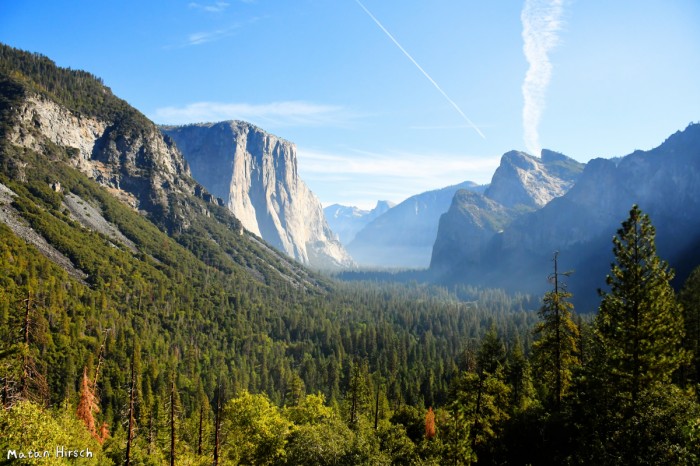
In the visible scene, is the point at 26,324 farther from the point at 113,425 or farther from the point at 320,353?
the point at 320,353

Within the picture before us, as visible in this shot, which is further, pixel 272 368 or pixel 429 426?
pixel 272 368

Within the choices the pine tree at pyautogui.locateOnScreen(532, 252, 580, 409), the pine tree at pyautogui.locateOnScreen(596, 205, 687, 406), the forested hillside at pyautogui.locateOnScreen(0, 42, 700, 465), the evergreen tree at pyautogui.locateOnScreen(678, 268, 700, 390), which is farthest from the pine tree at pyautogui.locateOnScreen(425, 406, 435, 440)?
the pine tree at pyautogui.locateOnScreen(596, 205, 687, 406)

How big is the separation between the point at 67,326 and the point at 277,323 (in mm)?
85641

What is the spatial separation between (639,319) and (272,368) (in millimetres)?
116511

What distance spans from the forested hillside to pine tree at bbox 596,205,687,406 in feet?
0.37

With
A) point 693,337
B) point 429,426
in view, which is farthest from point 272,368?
point 693,337

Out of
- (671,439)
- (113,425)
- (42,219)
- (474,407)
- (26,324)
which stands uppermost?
(42,219)

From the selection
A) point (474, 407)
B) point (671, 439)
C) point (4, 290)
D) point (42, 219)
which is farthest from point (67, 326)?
point (671, 439)

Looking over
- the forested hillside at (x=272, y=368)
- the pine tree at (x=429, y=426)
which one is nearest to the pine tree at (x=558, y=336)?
the forested hillside at (x=272, y=368)

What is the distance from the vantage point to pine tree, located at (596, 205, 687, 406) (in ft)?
88.8

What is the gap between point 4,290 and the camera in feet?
320

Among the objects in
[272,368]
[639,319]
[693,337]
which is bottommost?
[272,368]

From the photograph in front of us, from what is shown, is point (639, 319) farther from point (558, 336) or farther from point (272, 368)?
point (272, 368)

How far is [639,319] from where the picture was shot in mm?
27891
